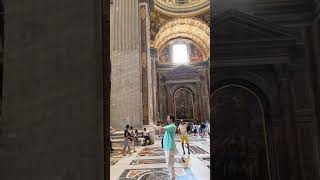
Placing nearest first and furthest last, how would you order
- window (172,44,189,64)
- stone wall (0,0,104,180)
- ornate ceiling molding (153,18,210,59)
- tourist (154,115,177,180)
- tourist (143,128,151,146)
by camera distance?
stone wall (0,0,104,180) < tourist (154,115,177,180) < tourist (143,128,151,146) < ornate ceiling molding (153,18,210,59) < window (172,44,189,64)

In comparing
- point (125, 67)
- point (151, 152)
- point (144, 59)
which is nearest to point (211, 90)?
point (151, 152)

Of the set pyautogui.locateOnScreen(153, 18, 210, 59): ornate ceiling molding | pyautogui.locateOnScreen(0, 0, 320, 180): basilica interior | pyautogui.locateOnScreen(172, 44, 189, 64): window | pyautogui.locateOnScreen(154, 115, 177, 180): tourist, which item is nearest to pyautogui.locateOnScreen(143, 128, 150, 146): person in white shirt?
pyautogui.locateOnScreen(154, 115, 177, 180): tourist

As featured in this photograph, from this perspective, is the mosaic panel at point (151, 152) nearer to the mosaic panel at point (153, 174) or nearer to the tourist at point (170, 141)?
the mosaic panel at point (153, 174)

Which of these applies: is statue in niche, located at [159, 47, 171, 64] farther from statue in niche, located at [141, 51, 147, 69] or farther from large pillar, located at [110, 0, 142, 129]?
large pillar, located at [110, 0, 142, 129]

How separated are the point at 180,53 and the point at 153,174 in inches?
953

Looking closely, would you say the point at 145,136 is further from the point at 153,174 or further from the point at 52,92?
the point at 52,92

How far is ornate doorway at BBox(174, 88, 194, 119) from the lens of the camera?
28203 millimetres

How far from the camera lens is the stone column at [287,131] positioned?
4.04 feet

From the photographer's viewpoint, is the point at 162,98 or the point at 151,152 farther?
the point at 162,98

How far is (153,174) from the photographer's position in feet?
16.8

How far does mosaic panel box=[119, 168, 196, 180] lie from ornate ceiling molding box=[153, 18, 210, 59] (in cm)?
1838

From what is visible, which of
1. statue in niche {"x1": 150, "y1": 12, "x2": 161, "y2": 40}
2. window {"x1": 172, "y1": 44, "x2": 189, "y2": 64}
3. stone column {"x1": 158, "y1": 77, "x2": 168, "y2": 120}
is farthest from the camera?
window {"x1": 172, "y1": 44, "x2": 189, "y2": 64}

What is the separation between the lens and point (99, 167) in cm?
118

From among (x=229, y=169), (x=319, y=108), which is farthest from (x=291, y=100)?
(x=229, y=169)
